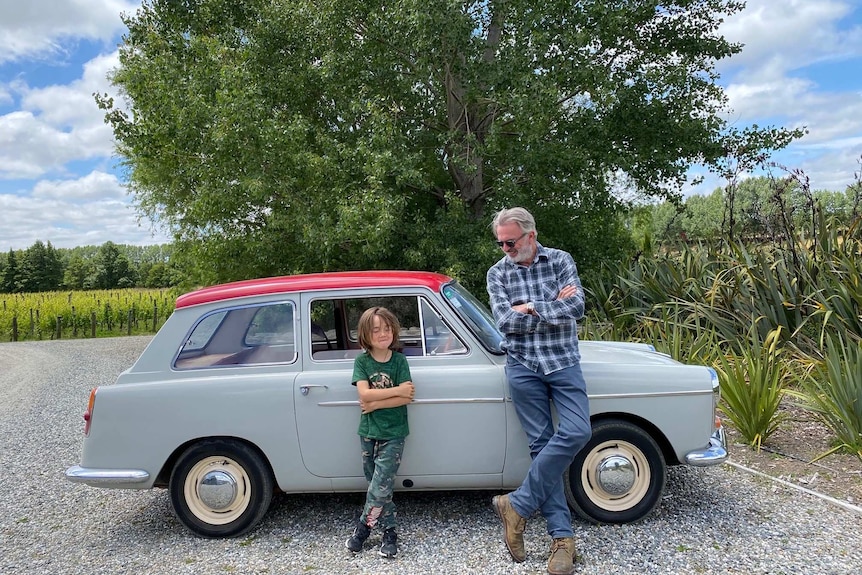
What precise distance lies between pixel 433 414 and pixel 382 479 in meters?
0.48

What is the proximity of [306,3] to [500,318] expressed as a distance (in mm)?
10047

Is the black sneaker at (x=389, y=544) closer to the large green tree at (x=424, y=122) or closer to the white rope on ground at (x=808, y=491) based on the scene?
the white rope on ground at (x=808, y=491)

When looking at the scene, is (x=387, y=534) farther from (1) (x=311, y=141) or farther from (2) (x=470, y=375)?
(1) (x=311, y=141)

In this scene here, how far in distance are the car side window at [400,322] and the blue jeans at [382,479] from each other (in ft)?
1.93

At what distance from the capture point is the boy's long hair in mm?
3490

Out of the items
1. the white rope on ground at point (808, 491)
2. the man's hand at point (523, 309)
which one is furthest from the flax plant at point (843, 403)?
the man's hand at point (523, 309)

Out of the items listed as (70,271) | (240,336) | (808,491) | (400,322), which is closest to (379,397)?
(400,322)

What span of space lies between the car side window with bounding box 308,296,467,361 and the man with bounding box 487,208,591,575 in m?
0.47

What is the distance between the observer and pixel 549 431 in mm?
3418

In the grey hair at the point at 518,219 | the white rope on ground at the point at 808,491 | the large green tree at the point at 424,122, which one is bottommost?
the white rope on ground at the point at 808,491

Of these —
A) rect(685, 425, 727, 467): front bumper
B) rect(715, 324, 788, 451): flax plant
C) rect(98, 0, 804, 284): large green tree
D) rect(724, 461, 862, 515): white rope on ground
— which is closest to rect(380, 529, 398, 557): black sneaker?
rect(685, 425, 727, 467): front bumper

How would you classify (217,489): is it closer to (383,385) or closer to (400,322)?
(383,385)

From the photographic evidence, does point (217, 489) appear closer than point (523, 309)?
No

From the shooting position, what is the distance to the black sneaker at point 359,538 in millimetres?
3504
